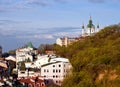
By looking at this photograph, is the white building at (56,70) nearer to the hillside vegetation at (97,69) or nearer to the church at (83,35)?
the hillside vegetation at (97,69)

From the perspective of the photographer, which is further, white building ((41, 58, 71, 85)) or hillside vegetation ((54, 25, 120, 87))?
white building ((41, 58, 71, 85))

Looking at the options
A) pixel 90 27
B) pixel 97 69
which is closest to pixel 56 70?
pixel 97 69

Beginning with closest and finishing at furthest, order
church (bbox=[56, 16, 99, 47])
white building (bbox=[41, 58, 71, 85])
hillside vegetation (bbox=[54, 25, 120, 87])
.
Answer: hillside vegetation (bbox=[54, 25, 120, 87]), white building (bbox=[41, 58, 71, 85]), church (bbox=[56, 16, 99, 47])

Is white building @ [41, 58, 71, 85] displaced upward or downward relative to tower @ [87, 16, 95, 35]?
downward

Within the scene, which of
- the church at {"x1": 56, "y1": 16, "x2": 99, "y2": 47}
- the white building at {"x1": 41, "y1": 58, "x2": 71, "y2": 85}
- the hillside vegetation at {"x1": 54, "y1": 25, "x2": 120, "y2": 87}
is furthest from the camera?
the church at {"x1": 56, "y1": 16, "x2": 99, "y2": 47}

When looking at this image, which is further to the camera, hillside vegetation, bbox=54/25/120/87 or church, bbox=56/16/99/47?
church, bbox=56/16/99/47

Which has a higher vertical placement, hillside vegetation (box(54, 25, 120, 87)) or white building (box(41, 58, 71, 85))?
hillside vegetation (box(54, 25, 120, 87))

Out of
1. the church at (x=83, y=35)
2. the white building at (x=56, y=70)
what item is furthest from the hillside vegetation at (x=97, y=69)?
the church at (x=83, y=35)

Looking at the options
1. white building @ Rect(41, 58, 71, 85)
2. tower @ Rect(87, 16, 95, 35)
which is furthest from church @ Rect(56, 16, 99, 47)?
white building @ Rect(41, 58, 71, 85)

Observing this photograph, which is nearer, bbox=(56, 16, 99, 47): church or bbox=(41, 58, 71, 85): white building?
bbox=(41, 58, 71, 85): white building

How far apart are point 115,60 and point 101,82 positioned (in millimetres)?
2519

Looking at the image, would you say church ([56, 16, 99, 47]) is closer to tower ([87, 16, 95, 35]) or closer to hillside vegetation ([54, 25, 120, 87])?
tower ([87, 16, 95, 35])

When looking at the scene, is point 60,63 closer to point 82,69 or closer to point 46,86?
point 46,86

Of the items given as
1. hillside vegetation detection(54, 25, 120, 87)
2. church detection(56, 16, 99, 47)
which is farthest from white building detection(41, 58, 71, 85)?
church detection(56, 16, 99, 47)
